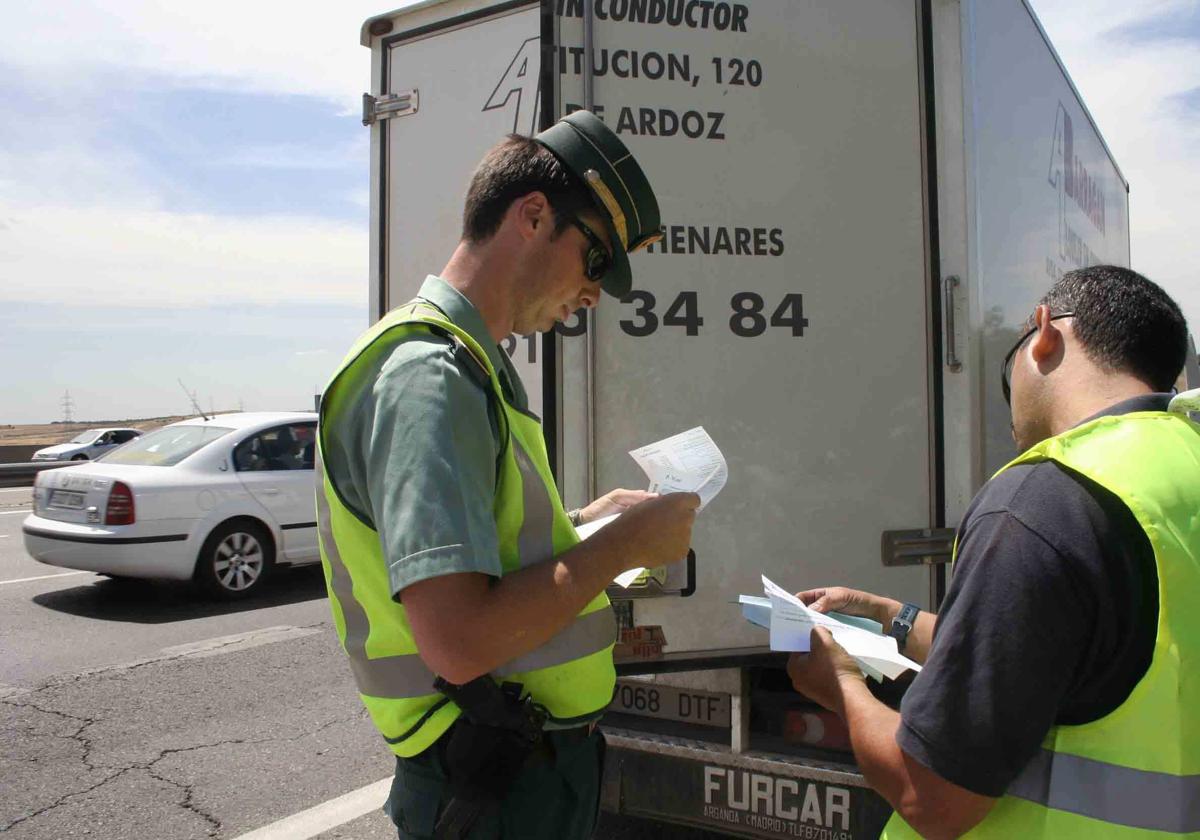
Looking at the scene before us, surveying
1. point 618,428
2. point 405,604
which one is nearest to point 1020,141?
point 618,428

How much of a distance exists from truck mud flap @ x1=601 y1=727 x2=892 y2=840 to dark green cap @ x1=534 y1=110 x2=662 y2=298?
5.72ft

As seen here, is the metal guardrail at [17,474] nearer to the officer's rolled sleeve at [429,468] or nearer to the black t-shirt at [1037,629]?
the officer's rolled sleeve at [429,468]

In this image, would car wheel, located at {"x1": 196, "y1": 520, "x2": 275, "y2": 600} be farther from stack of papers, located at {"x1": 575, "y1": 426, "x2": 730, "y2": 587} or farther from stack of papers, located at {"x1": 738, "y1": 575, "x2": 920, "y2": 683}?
stack of papers, located at {"x1": 738, "y1": 575, "x2": 920, "y2": 683}

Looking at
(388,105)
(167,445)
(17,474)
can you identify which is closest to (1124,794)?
(388,105)

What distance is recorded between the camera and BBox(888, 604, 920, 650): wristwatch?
6.61 feet

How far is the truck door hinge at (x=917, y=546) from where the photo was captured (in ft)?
9.82

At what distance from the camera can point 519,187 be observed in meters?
1.64

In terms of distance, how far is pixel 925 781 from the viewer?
4.41ft

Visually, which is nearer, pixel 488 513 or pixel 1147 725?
pixel 1147 725

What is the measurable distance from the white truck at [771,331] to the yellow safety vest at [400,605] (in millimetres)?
1248

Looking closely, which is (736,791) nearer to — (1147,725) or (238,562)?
(1147,725)

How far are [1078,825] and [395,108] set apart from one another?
9.90 feet

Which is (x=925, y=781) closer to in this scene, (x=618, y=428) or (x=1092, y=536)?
(x=1092, y=536)

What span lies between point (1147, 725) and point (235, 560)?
8066mm
